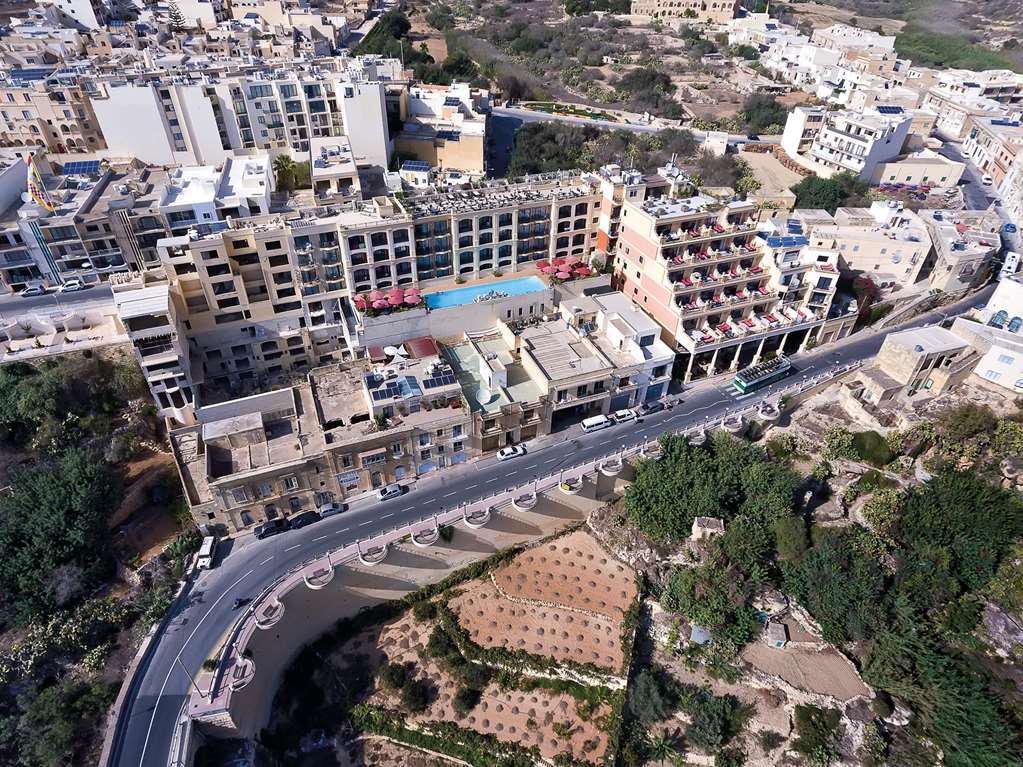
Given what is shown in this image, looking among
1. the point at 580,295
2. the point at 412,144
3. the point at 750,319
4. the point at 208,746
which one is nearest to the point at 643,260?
the point at 580,295

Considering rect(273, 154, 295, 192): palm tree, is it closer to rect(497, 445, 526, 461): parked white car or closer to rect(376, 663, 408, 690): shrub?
rect(497, 445, 526, 461): parked white car

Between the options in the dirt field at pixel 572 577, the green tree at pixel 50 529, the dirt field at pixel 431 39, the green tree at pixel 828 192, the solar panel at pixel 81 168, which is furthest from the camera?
the dirt field at pixel 431 39

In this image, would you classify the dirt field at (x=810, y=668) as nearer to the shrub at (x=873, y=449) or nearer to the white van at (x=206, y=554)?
the shrub at (x=873, y=449)

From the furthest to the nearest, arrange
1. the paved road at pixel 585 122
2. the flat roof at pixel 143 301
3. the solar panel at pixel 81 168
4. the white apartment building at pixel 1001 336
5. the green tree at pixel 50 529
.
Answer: the paved road at pixel 585 122 → the solar panel at pixel 81 168 → the white apartment building at pixel 1001 336 → the flat roof at pixel 143 301 → the green tree at pixel 50 529

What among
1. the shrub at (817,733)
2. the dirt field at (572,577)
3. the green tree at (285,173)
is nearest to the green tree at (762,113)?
the green tree at (285,173)

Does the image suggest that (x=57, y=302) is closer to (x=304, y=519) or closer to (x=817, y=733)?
(x=304, y=519)
